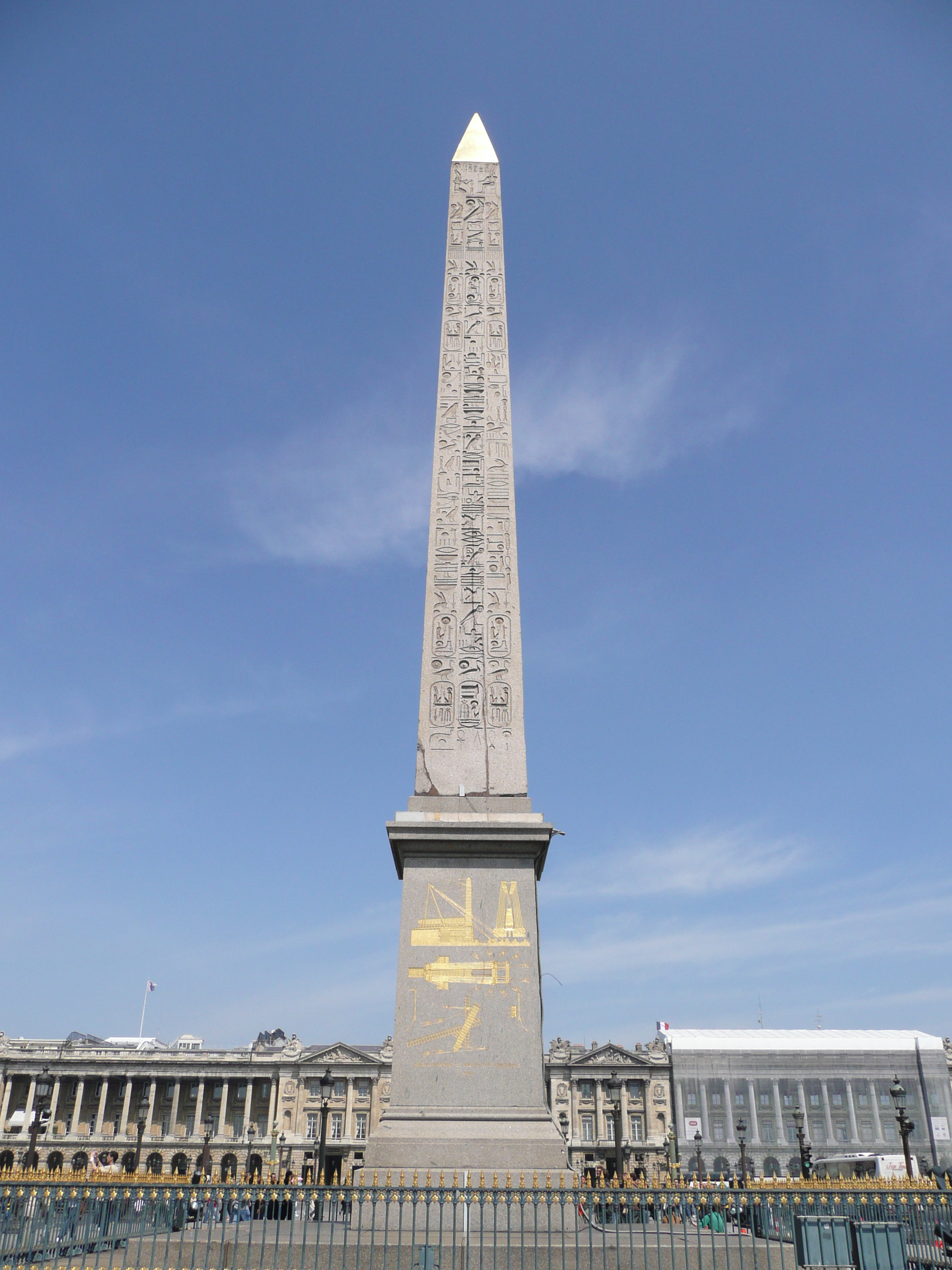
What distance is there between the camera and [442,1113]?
31.3ft

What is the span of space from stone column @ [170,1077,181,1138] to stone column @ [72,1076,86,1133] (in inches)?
276

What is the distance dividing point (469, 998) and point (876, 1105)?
6744 centimetres

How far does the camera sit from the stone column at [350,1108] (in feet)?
257

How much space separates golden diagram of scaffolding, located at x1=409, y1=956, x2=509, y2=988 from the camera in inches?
397

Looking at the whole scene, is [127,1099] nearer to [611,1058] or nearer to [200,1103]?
[200,1103]

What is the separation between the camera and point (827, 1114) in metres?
65.8

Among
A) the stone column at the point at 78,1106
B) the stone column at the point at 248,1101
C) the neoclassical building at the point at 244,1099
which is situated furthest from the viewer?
the stone column at the point at 248,1101

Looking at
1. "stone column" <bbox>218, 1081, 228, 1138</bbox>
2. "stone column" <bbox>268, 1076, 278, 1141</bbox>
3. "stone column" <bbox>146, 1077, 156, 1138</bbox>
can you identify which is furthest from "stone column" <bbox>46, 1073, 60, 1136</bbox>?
"stone column" <bbox>268, 1076, 278, 1141</bbox>

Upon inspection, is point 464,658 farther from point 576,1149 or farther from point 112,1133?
point 112,1133

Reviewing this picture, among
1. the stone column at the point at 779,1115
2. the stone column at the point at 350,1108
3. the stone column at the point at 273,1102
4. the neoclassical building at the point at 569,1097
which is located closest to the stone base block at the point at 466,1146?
the neoclassical building at the point at 569,1097

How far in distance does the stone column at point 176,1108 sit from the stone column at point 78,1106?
702 centimetres

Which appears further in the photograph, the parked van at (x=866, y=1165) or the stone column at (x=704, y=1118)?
the stone column at (x=704, y=1118)

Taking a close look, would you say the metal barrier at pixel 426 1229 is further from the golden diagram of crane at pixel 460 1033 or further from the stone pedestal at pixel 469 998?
the golden diagram of crane at pixel 460 1033

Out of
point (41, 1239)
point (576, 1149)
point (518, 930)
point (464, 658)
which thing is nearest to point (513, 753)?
point (464, 658)
